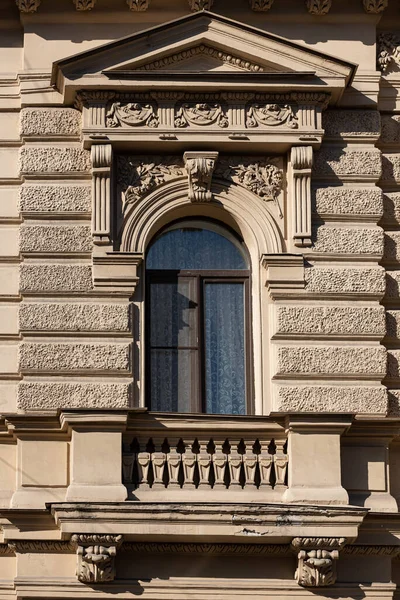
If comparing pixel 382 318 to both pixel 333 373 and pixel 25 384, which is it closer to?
pixel 333 373

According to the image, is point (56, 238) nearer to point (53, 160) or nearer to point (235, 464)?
point (53, 160)

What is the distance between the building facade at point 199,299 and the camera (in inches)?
691

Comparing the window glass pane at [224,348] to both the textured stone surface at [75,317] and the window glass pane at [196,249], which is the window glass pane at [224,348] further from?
the textured stone surface at [75,317]

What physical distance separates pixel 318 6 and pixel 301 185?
6.71ft

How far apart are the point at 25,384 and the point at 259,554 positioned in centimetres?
290

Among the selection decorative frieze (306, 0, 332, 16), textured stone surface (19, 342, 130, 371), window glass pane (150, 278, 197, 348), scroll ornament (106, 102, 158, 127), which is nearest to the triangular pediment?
scroll ornament (106, 102, 158, 127)

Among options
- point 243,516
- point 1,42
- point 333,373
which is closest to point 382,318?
point 333,373

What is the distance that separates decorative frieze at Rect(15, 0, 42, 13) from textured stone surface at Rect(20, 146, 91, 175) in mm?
1514

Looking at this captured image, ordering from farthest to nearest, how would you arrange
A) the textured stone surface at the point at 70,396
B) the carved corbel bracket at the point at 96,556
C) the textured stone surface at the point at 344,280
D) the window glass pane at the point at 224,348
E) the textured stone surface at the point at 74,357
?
the window glass pane at the point at 224,348 < the textured stone surface at the point at 344,280 < the textured stone surface at the point at 74,357 < the textured stone surface at the point at 70,396 < the carved corbel bracket at the point at 96,556

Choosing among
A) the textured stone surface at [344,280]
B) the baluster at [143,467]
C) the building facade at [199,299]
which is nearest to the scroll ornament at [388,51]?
the building facade at [199,299]

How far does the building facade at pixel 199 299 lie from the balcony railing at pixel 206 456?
22mm

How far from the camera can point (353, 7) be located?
19438mm

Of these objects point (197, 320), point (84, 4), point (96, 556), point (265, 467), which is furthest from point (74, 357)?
point (84, 4)

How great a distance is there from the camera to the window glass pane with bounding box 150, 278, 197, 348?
1878cm
